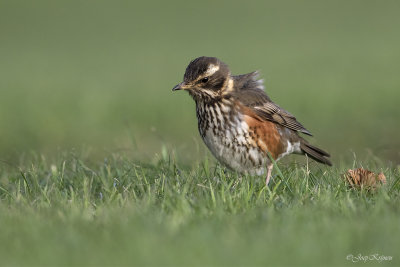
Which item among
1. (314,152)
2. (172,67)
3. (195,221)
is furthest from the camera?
(172,67)

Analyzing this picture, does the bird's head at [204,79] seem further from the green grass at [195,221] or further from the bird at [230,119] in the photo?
the green grass at [195,221]

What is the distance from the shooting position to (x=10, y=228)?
5.18 metres

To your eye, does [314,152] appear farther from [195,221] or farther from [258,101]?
[195,221]

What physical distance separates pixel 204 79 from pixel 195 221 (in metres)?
2.71

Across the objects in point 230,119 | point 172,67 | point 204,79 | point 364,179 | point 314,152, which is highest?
point 204,79

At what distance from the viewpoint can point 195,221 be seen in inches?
206

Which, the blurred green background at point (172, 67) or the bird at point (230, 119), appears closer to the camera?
the bird at point (230, 119)

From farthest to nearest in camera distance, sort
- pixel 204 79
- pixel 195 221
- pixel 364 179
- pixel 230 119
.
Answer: pixel 204 79, pixel 230 119, pixel 364 179, pixel 195 221

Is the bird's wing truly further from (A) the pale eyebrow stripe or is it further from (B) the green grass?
(B) the green grass

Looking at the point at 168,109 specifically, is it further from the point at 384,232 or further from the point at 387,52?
the point at 384,232

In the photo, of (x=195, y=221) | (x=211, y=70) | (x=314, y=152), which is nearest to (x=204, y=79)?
(x=211, y=70)

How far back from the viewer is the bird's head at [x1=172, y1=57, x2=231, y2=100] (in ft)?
25.1

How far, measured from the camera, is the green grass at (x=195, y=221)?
4512mm

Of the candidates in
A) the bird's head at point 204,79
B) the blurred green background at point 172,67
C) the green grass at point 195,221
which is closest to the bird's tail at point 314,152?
the blurred green background at point 172,67
